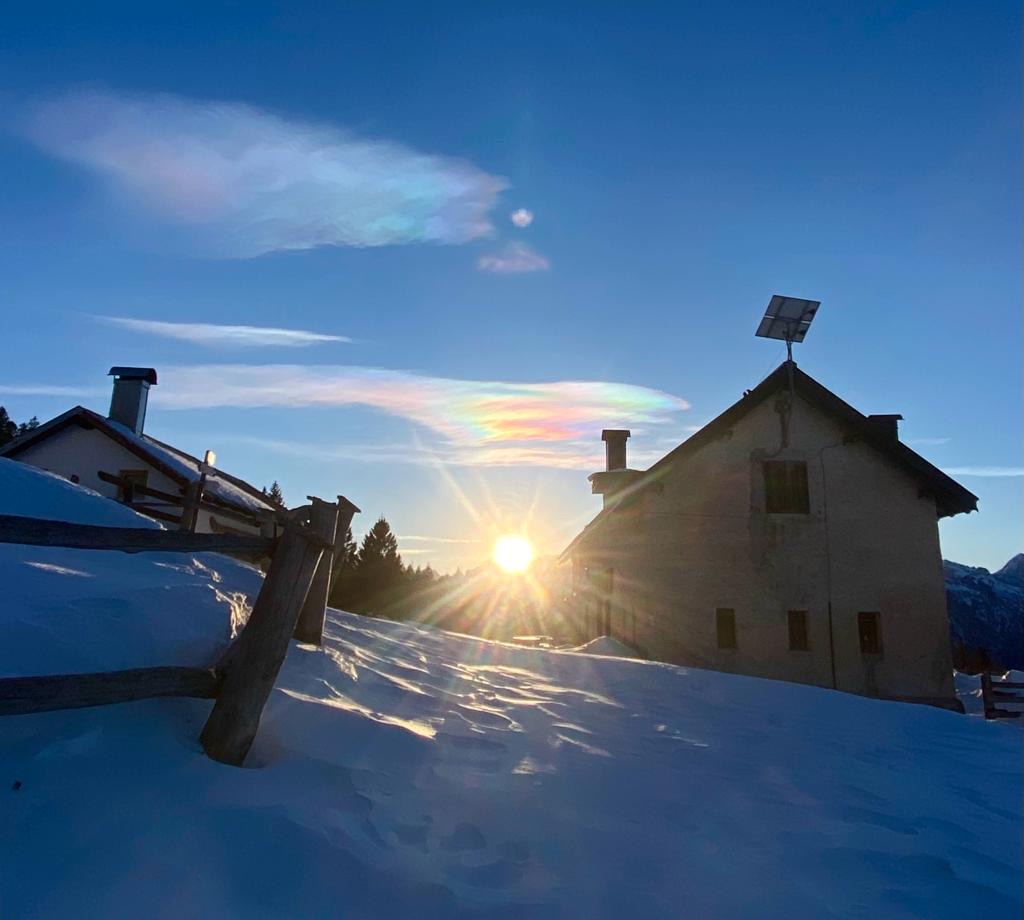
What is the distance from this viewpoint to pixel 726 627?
1697 centimetres

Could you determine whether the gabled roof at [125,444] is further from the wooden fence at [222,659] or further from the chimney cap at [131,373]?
the wooden fence at [222,659]

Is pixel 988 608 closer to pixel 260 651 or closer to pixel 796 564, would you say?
pixel 796 564

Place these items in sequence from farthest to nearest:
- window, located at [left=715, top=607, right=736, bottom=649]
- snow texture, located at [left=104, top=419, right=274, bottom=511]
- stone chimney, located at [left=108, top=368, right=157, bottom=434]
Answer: stone chimney, located at [left=108, top=368, right=157, bottom=434] < snow texture, located at [left=104, top=419, right=274, bottom=511] < window, located at [left=715, top=607, right=736, bottom=649]

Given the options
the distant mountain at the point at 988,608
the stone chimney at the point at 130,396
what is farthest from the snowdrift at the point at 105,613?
the distant mountain at the point at 988,608

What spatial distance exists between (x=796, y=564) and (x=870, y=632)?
89.0 inches

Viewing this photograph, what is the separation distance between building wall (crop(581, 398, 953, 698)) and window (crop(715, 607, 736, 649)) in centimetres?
14

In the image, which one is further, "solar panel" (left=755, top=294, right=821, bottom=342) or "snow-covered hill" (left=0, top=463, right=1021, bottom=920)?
"solar panel" (left=755, top=294, right=821, bottom=342)

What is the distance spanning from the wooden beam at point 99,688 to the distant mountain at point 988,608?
369ft

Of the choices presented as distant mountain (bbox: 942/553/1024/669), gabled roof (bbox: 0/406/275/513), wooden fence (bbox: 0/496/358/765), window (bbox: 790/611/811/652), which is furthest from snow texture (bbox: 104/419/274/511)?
distant mountain (bbox: 942/553/1024/669)

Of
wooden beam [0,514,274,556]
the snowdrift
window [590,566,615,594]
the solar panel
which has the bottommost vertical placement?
the snowdrift

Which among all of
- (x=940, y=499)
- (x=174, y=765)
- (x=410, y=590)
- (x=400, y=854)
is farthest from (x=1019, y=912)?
(x=410, y=590)

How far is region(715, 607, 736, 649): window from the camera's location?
55.2 feet

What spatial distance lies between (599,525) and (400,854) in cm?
1737

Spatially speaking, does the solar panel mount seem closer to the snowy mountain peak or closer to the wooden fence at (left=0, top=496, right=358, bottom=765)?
the wooden fence at (left=0, top=496, right=358, bottom=765)
